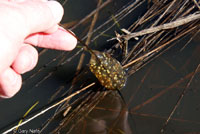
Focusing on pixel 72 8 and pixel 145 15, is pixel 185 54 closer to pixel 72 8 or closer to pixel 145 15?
pixel 145 15

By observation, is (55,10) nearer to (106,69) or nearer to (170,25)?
(106,69)

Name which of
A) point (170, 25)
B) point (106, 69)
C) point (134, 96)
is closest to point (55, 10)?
point (106, 69)

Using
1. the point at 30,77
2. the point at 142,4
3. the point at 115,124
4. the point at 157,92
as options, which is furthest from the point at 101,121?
the point at 142,4

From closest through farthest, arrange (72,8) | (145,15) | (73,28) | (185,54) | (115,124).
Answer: (115,124), (185,54), (145,15), (73,28), (72,8)

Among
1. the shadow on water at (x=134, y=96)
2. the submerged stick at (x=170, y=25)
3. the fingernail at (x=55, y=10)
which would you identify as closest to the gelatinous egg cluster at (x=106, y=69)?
the shadow on water at (x=134, y=96)

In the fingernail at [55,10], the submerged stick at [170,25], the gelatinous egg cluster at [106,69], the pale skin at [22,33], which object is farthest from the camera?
the submerged stick at [170,25]

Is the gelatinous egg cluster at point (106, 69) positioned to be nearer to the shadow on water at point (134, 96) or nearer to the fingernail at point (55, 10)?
the shadow on water at point (134, 96)
